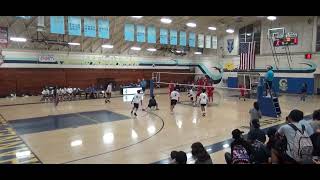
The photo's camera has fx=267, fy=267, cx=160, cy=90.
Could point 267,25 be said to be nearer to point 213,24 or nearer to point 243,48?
point 243,48

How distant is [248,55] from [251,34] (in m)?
4.67

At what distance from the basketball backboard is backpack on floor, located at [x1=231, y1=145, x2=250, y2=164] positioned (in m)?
26.1

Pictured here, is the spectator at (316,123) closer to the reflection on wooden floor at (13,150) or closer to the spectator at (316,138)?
the spectator at (316,138)

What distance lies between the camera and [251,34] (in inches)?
1319

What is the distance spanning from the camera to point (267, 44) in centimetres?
3161

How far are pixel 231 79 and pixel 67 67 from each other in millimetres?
20750

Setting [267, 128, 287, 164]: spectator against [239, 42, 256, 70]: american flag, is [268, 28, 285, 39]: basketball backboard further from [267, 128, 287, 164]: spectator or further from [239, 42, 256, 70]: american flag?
[267, 128, 287, 164]: spectator

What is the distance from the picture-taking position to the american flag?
30172 millimetres

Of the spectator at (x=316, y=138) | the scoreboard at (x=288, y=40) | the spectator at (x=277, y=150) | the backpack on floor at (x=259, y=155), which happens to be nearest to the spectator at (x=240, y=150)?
the backpack on floor at (x=259, y=155)

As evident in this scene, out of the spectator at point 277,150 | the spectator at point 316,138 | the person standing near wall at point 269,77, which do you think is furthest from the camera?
the person standing near wall at point 269,77

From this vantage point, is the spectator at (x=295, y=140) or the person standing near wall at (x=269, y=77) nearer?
the spectator at (x=295, y=140)

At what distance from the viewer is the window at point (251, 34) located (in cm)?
3284

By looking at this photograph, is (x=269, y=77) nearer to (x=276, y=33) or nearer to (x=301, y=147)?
(x=301, y=147)

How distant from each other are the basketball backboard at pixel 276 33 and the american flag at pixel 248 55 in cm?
215
